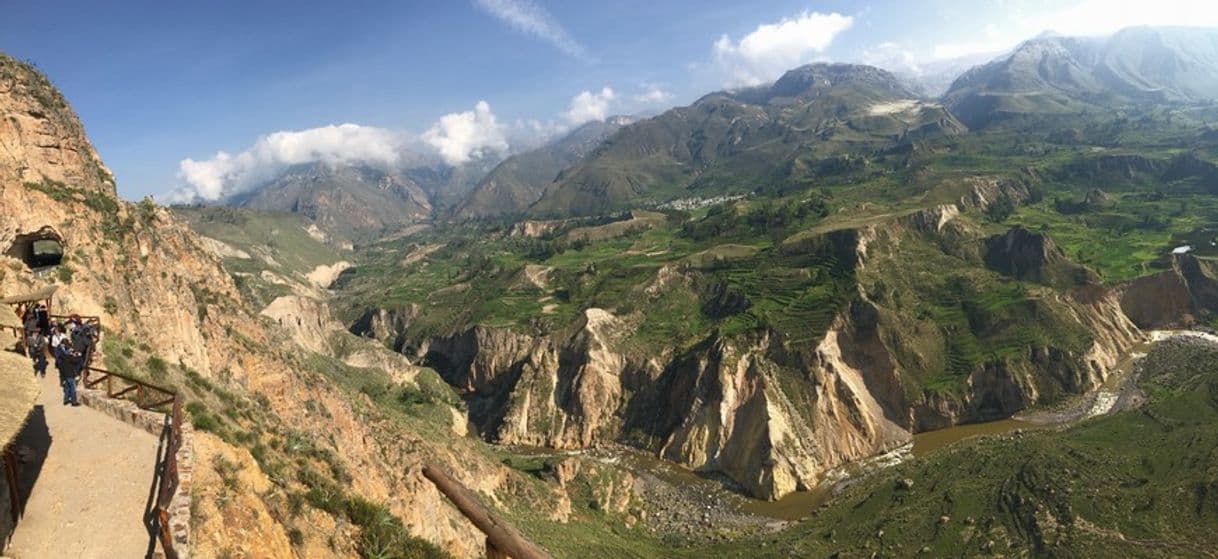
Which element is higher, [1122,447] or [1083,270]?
[1083,270]

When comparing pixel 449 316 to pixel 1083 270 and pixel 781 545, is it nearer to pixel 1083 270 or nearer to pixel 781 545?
pixel 781 545

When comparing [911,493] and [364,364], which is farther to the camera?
[364,364]

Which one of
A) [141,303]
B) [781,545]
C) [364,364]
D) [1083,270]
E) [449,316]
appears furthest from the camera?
[449,316]

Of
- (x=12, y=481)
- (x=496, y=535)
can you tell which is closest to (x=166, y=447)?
(x=12, y=481)

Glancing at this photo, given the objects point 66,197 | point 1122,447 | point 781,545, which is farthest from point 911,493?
point 66,197

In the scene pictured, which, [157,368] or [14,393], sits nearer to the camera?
[14,393]

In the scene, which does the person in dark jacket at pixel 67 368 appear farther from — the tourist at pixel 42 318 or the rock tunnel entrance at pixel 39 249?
the rock tunnel entrance at pixel 39 249

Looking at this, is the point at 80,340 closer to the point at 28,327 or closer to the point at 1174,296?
the point at 28,327
